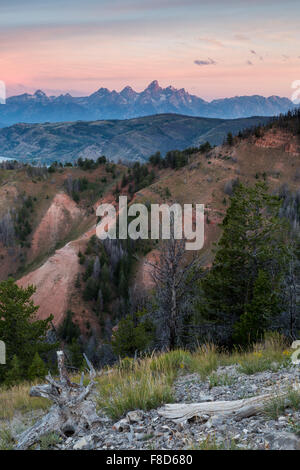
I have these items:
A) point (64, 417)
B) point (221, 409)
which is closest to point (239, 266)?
point (221, 409)

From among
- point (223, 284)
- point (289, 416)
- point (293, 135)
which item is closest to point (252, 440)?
point (289, 416)

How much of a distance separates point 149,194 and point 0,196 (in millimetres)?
38186

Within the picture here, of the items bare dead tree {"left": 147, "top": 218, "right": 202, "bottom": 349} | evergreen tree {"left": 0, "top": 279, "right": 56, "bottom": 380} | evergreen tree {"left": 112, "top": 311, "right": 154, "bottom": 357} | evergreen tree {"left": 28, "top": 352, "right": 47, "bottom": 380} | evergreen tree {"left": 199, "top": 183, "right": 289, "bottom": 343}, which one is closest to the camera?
bare dead tree {"left": 147, "top": 218, "right": 202, "bottom": 349}

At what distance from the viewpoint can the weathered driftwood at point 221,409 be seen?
3.52 metres

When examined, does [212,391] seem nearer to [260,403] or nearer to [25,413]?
[260,403]

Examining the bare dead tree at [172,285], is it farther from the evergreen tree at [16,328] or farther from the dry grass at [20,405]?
the evergreen tree at [16,328]

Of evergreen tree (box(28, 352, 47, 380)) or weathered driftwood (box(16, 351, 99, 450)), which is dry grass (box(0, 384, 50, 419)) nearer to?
weathered driftwood (box(16, 351, 99, 450))

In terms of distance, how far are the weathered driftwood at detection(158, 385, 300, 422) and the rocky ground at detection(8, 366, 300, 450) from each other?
0.20ft

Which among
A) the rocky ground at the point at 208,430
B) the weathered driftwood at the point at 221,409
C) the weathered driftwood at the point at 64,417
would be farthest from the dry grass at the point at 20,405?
the weathered driftwood at the point at 221,409

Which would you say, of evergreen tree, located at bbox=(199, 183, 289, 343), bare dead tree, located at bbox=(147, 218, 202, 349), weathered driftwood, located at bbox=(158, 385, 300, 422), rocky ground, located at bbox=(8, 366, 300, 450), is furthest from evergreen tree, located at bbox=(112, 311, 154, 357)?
weathered driftwood, located at bbox=(158, 385, 300, 422)

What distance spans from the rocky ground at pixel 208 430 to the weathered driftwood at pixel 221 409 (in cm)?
6

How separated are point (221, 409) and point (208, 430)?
46 cm

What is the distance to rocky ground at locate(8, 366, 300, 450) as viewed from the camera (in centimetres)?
289

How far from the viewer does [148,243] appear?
51.1 m
